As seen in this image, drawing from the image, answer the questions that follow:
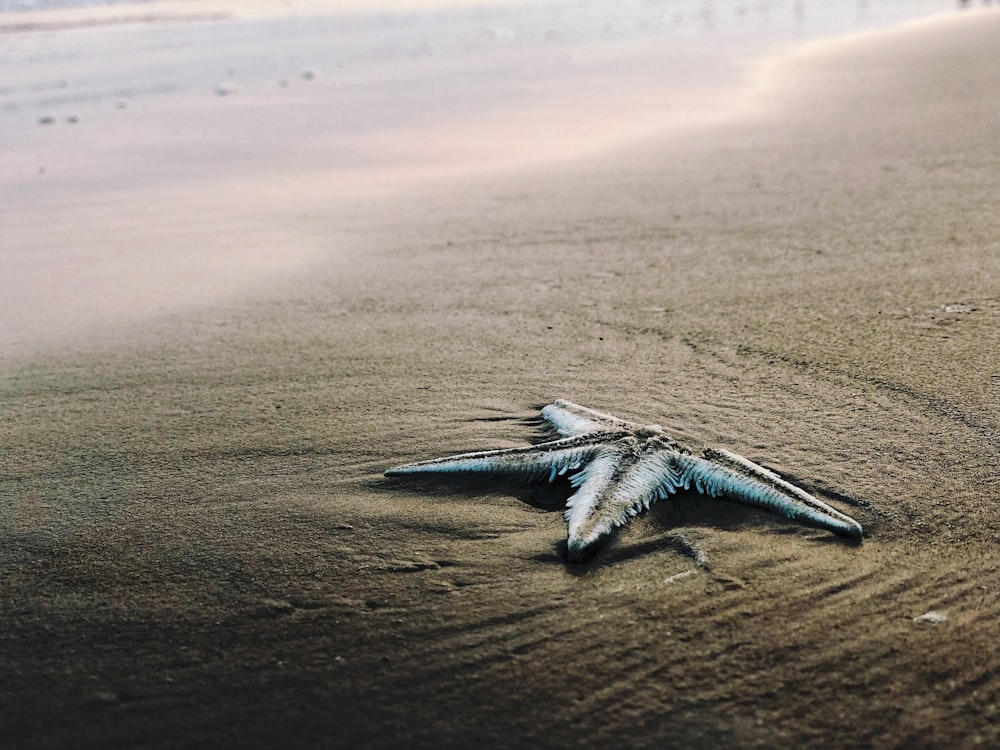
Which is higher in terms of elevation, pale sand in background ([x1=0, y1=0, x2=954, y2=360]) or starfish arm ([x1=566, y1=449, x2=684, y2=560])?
pale sand in background ([x1=0, y1=0, x2=954, y2=360])

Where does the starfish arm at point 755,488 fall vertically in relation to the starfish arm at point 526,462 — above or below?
below

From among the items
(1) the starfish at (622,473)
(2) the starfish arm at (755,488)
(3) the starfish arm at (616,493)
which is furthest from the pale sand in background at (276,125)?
(2) the starfish arm at (755,488)

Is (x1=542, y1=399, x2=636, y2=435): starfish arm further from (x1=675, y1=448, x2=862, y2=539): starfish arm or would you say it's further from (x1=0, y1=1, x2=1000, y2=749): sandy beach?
(x1=675, y1=448, x2=862, y2=539): starfish arm

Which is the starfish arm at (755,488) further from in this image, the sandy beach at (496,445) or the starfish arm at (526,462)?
the starfish arm at (526,462)

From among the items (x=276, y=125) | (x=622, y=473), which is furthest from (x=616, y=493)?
(x=276, y=125)

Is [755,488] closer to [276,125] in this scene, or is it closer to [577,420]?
[577,420]

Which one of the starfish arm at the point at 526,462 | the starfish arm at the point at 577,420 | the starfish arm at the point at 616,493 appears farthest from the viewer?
the starfish arm at the point at 577,420

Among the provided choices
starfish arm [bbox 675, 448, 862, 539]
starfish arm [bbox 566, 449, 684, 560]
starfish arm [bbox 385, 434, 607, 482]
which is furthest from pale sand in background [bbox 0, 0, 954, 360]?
starfish arm [bbox 675, 448, 862, 539]
